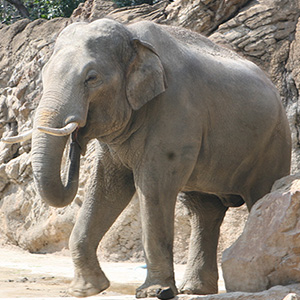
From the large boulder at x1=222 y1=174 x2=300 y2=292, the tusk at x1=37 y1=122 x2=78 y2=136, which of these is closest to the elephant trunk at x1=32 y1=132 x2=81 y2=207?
the tusk at x1=37 y1=122 x2=78 y2=136

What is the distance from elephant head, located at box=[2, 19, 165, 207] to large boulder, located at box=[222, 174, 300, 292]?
1120mm

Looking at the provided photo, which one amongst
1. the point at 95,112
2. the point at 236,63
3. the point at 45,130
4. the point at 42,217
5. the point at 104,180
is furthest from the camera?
the point at 42,217

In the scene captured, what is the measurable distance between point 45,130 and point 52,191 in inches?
16.5

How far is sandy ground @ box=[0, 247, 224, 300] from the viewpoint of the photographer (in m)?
6.66

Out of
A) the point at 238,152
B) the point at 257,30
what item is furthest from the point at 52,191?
the point at 257,30

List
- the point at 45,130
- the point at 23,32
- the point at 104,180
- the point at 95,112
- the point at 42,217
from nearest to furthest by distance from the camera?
1. the point at 45,130
2. the point at 95,112
3. the point at 104,180
4. the point at 42,217
5. the point at 23,32

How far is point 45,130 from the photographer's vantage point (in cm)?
454

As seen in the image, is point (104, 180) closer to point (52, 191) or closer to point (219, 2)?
point (52, 191)

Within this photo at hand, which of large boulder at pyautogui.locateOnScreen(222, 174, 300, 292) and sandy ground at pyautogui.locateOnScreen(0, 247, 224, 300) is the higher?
large boulder at pyautogui.locateOnScreen(222, 174, 300, 292)

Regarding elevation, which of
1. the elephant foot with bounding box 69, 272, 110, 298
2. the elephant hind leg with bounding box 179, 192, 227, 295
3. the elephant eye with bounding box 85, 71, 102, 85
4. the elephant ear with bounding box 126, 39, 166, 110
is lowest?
the elephant hind leg with bounding box 179, 192, 227, 295

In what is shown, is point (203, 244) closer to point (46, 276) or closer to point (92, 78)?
point (92, 78)

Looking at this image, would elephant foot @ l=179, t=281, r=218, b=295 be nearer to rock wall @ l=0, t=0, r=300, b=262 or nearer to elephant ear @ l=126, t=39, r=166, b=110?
elephant ear @ l=126, t=39, r=166, b=110

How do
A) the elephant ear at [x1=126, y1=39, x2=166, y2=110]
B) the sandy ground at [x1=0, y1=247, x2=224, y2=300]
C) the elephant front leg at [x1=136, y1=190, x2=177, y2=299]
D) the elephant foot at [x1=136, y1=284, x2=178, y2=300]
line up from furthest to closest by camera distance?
1. the sandy ground at [x1=0, y1=247, x2=224, y2=300]
2. the elephant ear at [x1=126, y1=39, x2=166, y2=110]
3. the elephant front leg at [x1=136, y1=190, x2=177, y2=299]
4. the elephant foot at [x1=136, y1=284, x2=178, y2=300]

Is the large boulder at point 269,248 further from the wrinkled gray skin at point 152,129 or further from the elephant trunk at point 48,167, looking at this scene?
the elephant trunk at point 48,167
